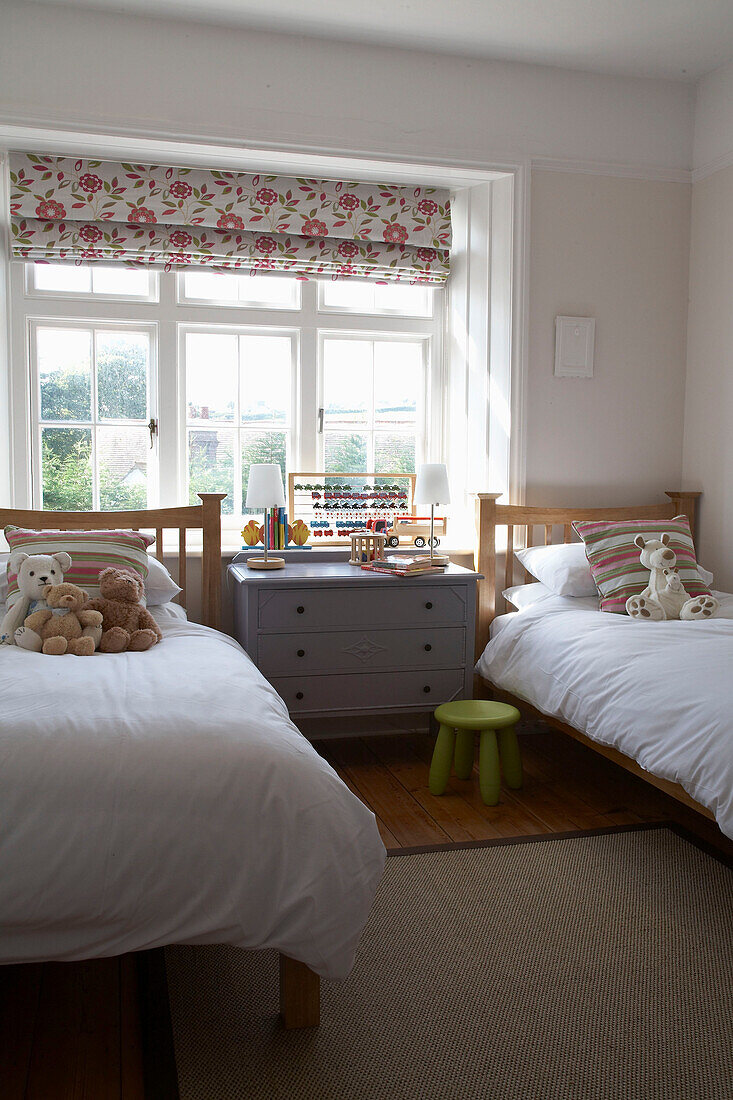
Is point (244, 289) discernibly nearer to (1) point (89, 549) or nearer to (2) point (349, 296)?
(2) point (349, 296)

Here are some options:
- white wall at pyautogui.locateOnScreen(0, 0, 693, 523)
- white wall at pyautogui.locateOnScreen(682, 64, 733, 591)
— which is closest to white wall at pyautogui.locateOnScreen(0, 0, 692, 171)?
white wall at pyautogui.locateOnScreen(0, 0, 693, 523)

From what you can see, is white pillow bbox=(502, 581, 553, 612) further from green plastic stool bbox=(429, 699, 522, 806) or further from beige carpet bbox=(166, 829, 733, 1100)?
beige carpet bbox=(166, 829, 733, 1100)

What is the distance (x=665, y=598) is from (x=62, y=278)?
2586 millimetres

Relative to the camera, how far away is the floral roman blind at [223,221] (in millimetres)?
3201

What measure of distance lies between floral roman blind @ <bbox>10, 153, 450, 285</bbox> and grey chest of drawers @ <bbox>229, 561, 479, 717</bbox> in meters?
1.29

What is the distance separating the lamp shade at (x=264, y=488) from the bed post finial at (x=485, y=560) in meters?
0.81

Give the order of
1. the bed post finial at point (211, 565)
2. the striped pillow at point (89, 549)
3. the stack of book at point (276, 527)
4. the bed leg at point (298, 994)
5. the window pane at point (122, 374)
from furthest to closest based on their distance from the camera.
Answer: the window pane at point (122, 374) → the stack of book at point (276, 527) → the bed post finial at point (211, 565) → the striped pillow at point (89, 549) → the bed leg at point (298, 994)

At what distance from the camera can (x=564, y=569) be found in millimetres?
3146

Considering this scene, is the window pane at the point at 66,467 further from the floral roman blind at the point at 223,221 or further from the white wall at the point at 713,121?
the white wall at the point at 713,121

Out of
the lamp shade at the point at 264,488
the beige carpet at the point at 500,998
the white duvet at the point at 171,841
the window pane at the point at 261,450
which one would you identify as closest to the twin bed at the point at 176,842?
the white duvet at the point at 171,841

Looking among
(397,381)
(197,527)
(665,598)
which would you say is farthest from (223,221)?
(665,598)

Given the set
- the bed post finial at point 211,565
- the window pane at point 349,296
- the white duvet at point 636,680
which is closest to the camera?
the white duvet at point 636,680

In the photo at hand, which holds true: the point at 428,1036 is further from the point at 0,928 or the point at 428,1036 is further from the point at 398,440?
the point at 398,440

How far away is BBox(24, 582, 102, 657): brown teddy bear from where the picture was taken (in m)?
2.23
